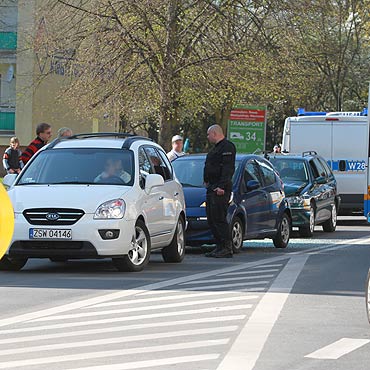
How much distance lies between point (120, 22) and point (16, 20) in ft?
80.5

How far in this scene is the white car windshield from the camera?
50.1 ft

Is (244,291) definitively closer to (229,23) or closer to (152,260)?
(152,260)

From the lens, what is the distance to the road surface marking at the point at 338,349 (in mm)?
8336

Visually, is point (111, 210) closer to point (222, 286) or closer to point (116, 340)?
point (222, 286)

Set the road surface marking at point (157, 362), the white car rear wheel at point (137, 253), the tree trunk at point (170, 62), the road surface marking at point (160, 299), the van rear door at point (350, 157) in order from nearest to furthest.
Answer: the road surface marking at point (157, 362)
the road surface marking at point (160, 299)
the white car rear wheel at point (137, 253)
the van rear door at point (350, 157)
the tree trunk at point (170, 62)

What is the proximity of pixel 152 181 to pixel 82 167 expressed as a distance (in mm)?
915

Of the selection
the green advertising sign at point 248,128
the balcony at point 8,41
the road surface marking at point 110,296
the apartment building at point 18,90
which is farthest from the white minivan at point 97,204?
the balcony at point 8,41

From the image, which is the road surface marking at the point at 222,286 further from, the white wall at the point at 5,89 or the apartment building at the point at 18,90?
the white wall at the point at 5,89

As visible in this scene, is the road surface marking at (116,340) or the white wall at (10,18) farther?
the white wall at (10,18)

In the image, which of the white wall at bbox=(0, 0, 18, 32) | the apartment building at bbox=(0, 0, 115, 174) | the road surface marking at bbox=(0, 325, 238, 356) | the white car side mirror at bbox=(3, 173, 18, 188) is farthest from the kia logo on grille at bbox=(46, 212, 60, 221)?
the white wall at bbox=(0, 0, 18, 32)

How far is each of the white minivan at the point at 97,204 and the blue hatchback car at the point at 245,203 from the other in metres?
1.50

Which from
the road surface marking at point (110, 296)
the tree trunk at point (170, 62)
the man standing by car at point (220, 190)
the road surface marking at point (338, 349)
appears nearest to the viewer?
the road surface marking at point (338, 349)

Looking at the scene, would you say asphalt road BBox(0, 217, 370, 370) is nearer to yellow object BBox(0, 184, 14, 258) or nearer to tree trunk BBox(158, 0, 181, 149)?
yellow object BBox(0, 184, 14, 258)

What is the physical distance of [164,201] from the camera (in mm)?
15898
